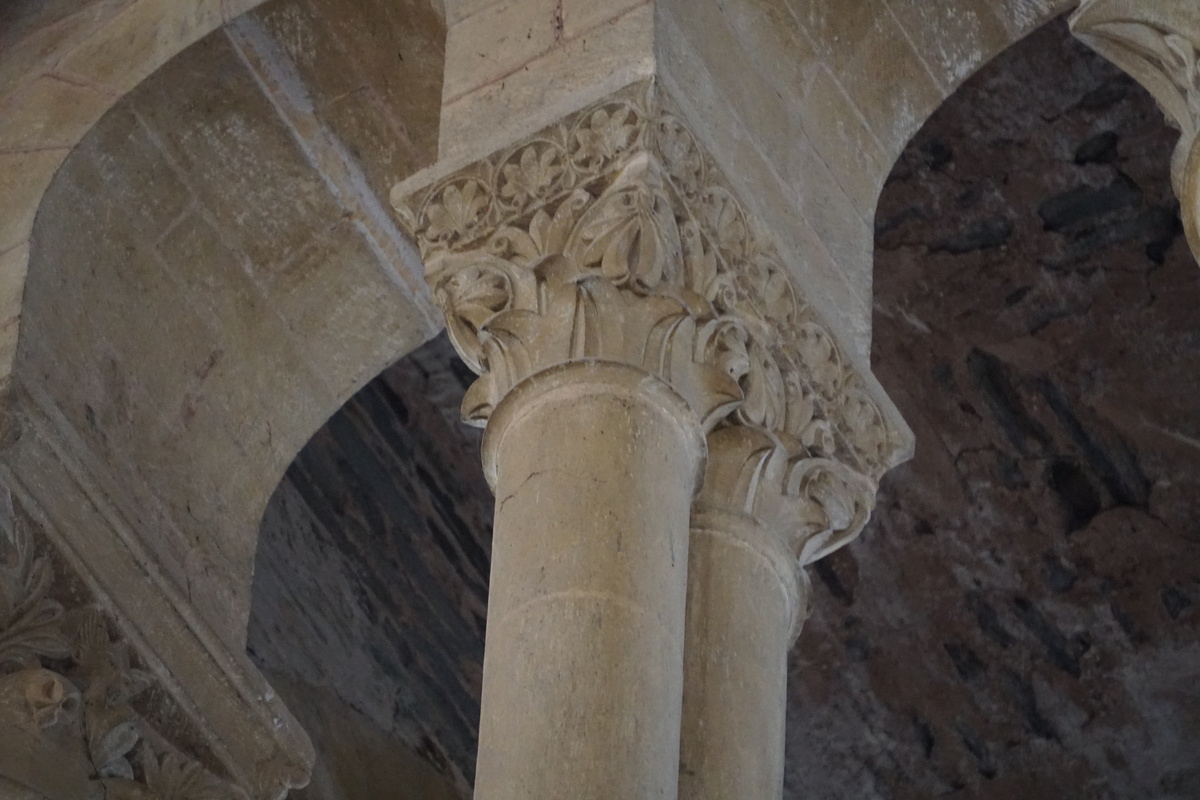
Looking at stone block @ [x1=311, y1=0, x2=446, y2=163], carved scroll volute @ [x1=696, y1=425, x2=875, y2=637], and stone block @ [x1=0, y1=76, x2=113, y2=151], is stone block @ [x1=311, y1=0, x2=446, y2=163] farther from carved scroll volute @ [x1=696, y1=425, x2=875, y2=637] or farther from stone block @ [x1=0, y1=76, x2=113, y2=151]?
carved scroll volute @ [x1=696, y1=425, x2=875, y2=637]

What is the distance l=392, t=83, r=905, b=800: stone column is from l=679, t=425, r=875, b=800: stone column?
0.07 meters

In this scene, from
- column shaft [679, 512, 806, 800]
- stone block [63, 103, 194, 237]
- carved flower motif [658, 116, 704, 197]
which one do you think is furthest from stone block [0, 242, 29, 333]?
column shaft [679, 512, 806, 800]

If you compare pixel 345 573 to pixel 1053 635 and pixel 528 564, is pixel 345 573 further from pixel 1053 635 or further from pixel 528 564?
pixel 528 564

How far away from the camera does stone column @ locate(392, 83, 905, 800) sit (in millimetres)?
3848

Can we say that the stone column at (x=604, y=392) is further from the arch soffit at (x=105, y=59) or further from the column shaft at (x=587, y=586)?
the arch soffit at (x=105, y=59)

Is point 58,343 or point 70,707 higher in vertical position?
point 58,343

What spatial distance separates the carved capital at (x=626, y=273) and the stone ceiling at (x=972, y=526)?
2.39 meters

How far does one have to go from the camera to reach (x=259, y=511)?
590 centimetres

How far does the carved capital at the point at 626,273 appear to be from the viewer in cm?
436

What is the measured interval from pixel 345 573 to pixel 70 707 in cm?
237

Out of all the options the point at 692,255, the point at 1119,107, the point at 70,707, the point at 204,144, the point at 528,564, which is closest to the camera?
the point at 528,564

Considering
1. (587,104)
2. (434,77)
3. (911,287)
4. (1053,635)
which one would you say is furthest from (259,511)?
(1053,635)

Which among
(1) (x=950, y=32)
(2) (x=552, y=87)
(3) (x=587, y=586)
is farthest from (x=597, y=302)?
(1) (x=950, y=32)

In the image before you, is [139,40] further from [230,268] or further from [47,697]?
[47,697]
